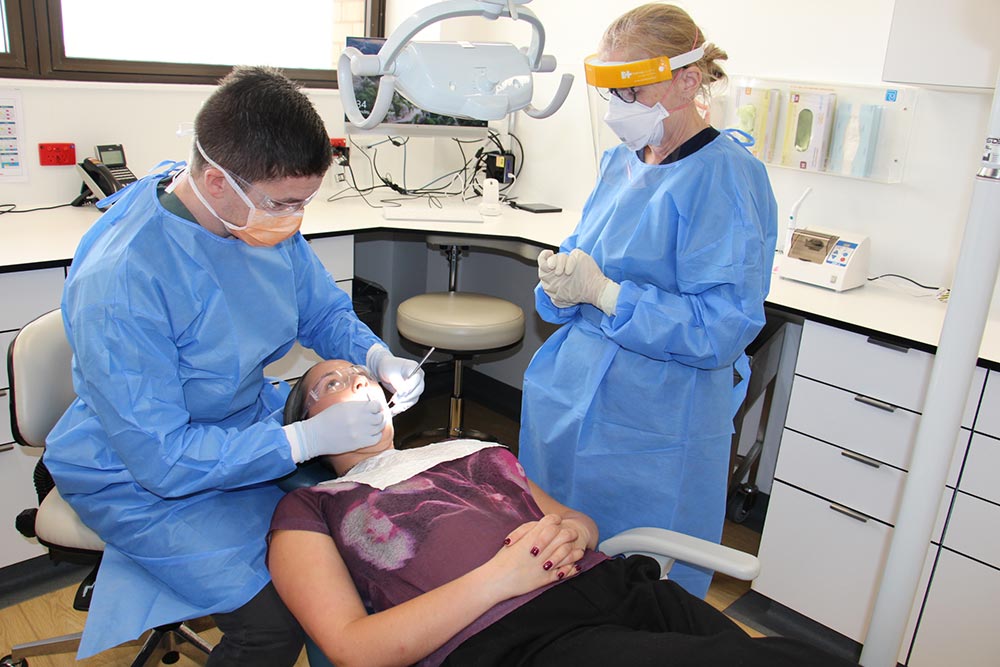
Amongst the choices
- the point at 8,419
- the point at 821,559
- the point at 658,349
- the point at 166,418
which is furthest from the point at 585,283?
the point at 8,419

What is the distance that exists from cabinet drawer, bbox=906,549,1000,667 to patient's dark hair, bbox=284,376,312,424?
1.53m

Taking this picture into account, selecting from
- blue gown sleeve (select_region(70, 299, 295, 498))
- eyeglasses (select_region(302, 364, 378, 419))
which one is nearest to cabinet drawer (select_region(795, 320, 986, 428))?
eyeglasses (select_region(302, 364, 378, 419))

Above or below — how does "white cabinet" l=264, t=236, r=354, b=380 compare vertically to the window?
below

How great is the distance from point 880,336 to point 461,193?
6.59 ft

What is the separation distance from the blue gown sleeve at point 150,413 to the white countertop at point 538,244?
871 mm

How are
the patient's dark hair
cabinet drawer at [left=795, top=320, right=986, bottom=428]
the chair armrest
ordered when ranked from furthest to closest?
1. cabinet drawer at [left=795, top=320, right=986, bottom=428]
2. the patient's dark hair
3. the chair armrest

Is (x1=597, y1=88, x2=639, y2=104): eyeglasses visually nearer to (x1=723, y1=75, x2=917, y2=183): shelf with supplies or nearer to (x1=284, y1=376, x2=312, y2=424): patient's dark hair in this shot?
(x1=284, y1=376, x2=312, y2=424): patient's dark hair

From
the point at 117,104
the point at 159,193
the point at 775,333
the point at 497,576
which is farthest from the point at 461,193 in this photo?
the point at 497,576

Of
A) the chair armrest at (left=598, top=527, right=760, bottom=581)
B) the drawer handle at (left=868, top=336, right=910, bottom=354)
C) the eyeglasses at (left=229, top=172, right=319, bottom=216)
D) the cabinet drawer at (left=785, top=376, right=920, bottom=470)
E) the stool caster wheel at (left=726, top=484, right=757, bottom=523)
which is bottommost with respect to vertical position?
the stool caster wheel at (left=726, top=484, right=757, bottom=523)

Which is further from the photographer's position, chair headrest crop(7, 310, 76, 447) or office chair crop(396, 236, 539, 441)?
office chair crop(396, 236, 539, 441)

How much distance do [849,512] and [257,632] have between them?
1507 millimetres

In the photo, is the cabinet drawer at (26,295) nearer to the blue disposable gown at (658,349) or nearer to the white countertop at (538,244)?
the white countertop at (538,244)

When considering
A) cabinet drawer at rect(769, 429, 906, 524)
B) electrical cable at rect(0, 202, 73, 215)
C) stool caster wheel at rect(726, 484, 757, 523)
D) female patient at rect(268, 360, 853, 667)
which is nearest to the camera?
female patient at rect(268, 360, 853, 667)

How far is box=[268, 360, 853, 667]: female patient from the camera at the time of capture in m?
1.17
